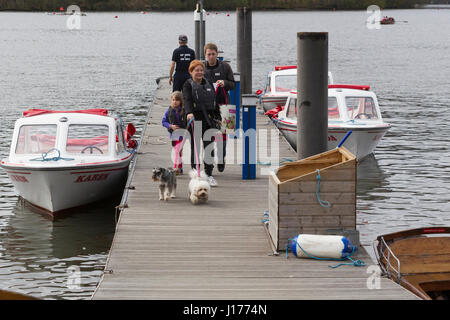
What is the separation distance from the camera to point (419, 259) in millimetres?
9758

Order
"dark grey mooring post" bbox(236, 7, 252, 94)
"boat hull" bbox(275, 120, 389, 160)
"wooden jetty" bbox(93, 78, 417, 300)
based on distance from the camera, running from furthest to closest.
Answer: "dark grey mooring post" bbox(236, 7, 252, 94)
"boat hull" bbox(275, 120, 389, 160)
"wooden jetty" bbox(93, 78, 417, 300)

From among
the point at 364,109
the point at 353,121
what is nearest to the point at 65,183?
the point at 353,121

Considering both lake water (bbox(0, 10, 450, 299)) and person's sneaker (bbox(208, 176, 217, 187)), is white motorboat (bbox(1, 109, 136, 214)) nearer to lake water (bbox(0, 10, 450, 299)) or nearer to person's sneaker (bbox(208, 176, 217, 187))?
lake water (bbox(0, 10, 450, 299))

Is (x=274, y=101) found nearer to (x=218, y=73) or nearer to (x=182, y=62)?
(x=182, y=62)

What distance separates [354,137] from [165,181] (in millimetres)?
7553

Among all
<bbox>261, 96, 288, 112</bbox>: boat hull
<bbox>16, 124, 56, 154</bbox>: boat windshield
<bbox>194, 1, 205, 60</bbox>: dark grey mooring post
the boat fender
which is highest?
<bbox>194, 1, 205, 60</bbox>: dark grey mooring post

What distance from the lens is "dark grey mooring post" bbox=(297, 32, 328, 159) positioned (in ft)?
34.9

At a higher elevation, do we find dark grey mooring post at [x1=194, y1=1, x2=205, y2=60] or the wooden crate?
dark grey mooring post at [x1=194, y1=1, x2=205, y2=60]

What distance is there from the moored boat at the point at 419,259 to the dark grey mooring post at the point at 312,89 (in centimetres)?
179

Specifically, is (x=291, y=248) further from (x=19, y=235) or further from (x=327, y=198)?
(x=19, y=235)

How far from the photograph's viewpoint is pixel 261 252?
931 centimetres

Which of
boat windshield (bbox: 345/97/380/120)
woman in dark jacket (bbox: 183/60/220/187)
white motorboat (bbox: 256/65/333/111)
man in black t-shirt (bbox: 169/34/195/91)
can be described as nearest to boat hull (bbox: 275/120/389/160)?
boat windshield (bbox: 345/97/380/120)

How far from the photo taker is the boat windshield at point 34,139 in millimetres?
14180
